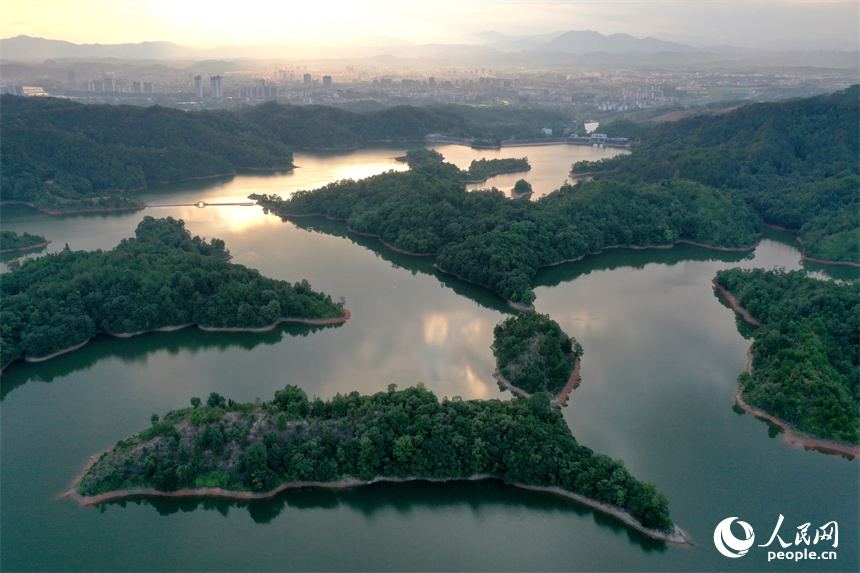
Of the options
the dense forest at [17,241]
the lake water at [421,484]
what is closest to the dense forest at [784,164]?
the lake water at [421,484]

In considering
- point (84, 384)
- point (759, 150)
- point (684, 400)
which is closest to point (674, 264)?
point (684, 400)

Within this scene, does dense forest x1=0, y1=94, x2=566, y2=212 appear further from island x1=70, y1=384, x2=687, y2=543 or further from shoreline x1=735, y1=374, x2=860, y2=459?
shoreline x1=735, y1=374, x2=860, y2=459

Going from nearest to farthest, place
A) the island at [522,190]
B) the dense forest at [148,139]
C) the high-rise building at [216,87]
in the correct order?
the dense forest at [148,139], the island at [522,190], the high-rise building at [216,87]

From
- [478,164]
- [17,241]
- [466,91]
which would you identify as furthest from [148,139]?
[466,91]

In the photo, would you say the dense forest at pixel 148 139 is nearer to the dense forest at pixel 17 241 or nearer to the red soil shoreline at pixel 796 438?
the dense forest at pixel 17 241

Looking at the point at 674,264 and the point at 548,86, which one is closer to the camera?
the point at 674,264

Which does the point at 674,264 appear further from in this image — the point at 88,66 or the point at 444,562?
the point at 88,66

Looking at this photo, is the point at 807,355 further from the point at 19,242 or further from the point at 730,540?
the point at 19,242
